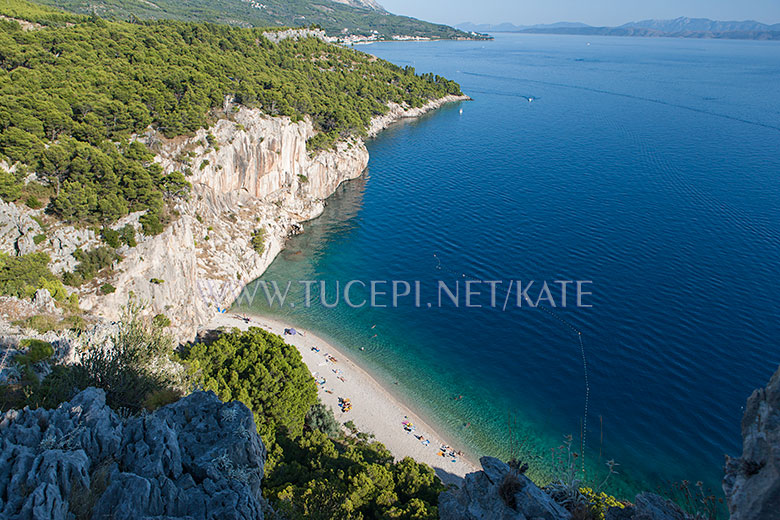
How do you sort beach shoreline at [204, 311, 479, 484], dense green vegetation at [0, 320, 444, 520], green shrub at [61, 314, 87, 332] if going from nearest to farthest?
dense green vegetation at [0, 320, 444, 520] < green shrub at [61, 314, 87, 332] < beach shoreline at [204, 311, 479, 484]

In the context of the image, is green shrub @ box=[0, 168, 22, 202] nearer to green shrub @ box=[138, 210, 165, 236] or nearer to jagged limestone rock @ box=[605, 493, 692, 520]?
green shrub @ box=[138, 210, 165, 236]

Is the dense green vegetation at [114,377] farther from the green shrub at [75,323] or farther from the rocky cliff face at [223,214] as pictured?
the rocky cliff face at [223,214]

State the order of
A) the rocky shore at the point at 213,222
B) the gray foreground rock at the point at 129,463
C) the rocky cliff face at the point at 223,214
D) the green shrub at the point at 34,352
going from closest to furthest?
the gray foreground rock at the point at 129,463, the green shrub at the point at 34,352, the rocky shore at the point at 213,222, the rocky cliff face at the point at 223,214

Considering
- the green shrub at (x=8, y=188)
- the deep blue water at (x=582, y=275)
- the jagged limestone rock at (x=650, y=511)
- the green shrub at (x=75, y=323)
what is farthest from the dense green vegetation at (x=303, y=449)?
the green shrub at (x=8, y=188)

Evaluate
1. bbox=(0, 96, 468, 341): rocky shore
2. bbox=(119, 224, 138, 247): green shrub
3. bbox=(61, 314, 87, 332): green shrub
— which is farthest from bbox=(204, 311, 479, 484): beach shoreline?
bbox=(61, 314, 87, 332): green shrub

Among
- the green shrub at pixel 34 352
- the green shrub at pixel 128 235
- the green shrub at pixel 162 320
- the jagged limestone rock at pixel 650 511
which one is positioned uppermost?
the jagged limestone rock at pixel 650 511

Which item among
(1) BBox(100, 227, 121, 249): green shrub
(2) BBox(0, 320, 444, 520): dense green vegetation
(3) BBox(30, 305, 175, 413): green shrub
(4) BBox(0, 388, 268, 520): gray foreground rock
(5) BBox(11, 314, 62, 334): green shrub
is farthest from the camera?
(1) BBox(100, 227, 121, 249): green shrub

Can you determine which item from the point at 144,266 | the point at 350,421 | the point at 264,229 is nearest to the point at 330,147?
the point at 264,229
